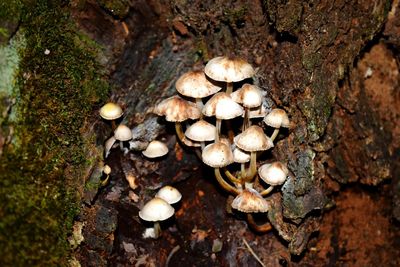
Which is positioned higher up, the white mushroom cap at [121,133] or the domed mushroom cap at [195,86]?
the domed mushroom cap at [195,86]

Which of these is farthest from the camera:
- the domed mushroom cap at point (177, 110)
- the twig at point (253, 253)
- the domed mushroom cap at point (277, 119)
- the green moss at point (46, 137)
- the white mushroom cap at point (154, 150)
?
the twig at point (253, 253)

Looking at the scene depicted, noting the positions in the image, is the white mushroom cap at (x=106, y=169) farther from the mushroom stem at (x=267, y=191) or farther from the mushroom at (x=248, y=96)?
the mushroom stem at (x=267, y=191)

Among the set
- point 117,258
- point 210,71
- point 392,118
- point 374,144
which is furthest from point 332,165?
point 117,258

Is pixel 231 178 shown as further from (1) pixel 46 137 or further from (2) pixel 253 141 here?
(1) pixel 46 137

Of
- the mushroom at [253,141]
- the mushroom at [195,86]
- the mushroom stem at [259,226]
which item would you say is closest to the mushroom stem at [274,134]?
the mushroom at [253,141]

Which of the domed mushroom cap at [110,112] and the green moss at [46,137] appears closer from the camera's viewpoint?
the green moss at [46,137]

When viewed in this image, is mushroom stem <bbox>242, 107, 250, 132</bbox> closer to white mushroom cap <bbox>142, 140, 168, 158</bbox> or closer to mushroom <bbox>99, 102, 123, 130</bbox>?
white mushroom cap <bbox>142, 140, 168, 158</bbox>

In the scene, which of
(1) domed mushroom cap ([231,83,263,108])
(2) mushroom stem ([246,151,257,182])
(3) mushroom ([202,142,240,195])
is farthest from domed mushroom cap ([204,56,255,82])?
(2) mushroom stem ([246,151,257,182])
